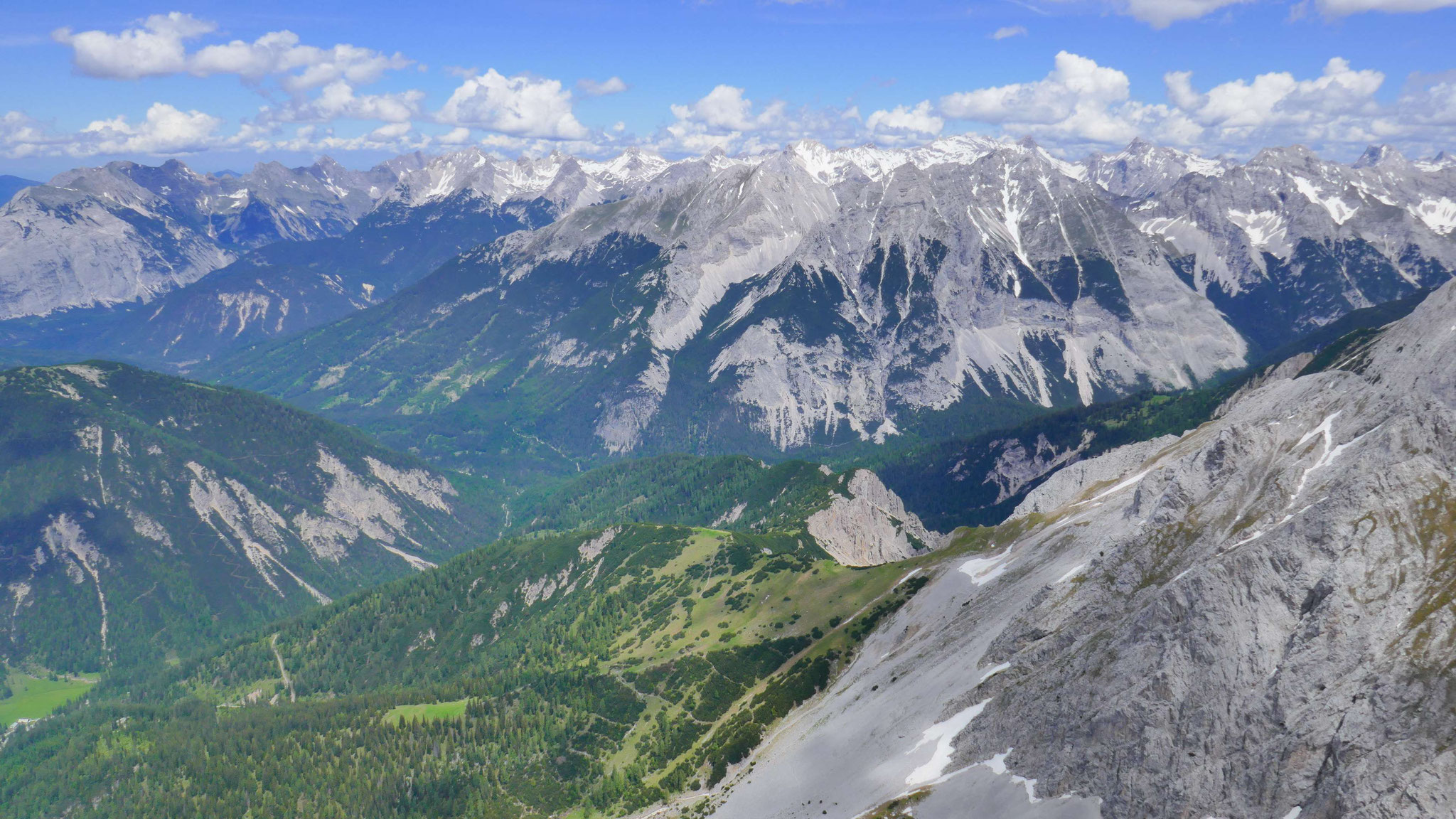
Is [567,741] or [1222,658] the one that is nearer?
[1222,658]

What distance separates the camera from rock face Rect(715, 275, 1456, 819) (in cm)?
→ 6912

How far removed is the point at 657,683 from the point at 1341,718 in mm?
133831

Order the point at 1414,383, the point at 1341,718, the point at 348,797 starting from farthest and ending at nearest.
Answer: the point at 348,797
the point at 1414,383
the point at 1341,718

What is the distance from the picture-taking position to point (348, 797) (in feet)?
577

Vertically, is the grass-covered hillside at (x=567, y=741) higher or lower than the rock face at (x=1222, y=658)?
lower

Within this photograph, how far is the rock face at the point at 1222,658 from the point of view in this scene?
69.1m

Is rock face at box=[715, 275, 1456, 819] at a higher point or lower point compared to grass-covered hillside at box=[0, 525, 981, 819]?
higher

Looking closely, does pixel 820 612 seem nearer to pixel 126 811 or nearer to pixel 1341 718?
pixel 1341 718

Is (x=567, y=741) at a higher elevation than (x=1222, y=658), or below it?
below

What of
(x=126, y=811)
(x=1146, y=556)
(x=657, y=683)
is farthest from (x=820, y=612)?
(x=126, y=811)

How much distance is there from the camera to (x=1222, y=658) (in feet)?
256

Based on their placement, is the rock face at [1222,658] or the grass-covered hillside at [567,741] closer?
the rock face at [1222,658]

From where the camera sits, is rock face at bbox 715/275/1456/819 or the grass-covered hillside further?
the grass-covered hillside

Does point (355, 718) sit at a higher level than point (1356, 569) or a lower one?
lower
